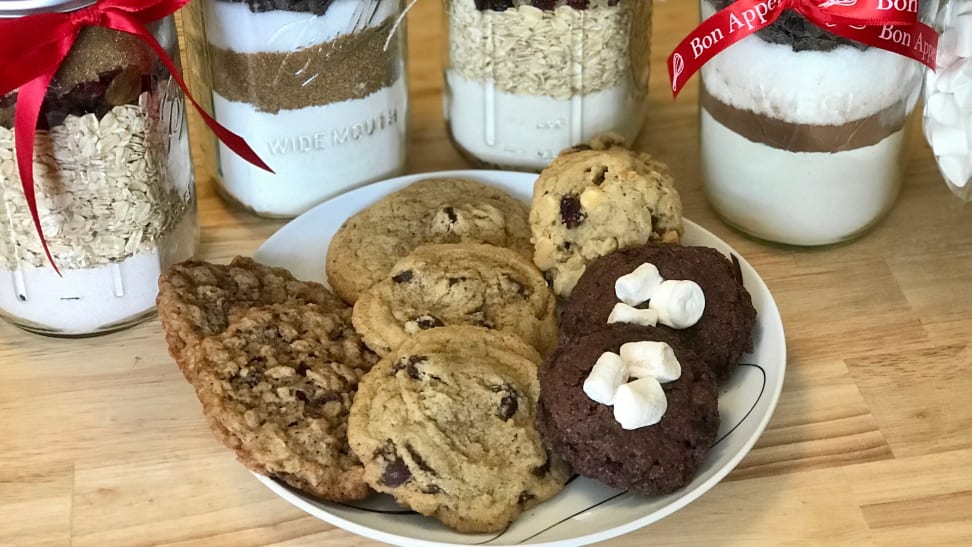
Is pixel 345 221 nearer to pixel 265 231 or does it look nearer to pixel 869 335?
pixel 265 231

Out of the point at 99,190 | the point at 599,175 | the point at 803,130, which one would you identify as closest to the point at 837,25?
the point at 803,130

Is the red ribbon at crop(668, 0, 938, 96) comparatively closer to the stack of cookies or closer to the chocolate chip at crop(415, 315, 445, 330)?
the stack of cookies

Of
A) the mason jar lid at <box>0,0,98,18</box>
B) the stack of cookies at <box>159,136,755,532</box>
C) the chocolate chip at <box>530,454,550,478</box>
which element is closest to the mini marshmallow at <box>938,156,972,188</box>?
the stack of cookies at <box>159,136,755,532</box>

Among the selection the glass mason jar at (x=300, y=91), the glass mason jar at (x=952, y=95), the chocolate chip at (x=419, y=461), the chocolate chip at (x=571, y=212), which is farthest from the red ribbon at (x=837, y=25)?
the chocolate chip at (x=419, y=461)

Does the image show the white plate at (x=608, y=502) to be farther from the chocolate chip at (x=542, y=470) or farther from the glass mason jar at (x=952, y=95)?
the glass mason jar at (x=952, y=95)

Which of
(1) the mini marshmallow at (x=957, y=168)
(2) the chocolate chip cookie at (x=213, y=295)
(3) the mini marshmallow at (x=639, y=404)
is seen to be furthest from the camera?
(1) the mini marshmallow at (x=957, y=168)

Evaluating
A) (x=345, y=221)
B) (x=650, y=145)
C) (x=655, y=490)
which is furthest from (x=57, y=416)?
(x=650, y=145)
